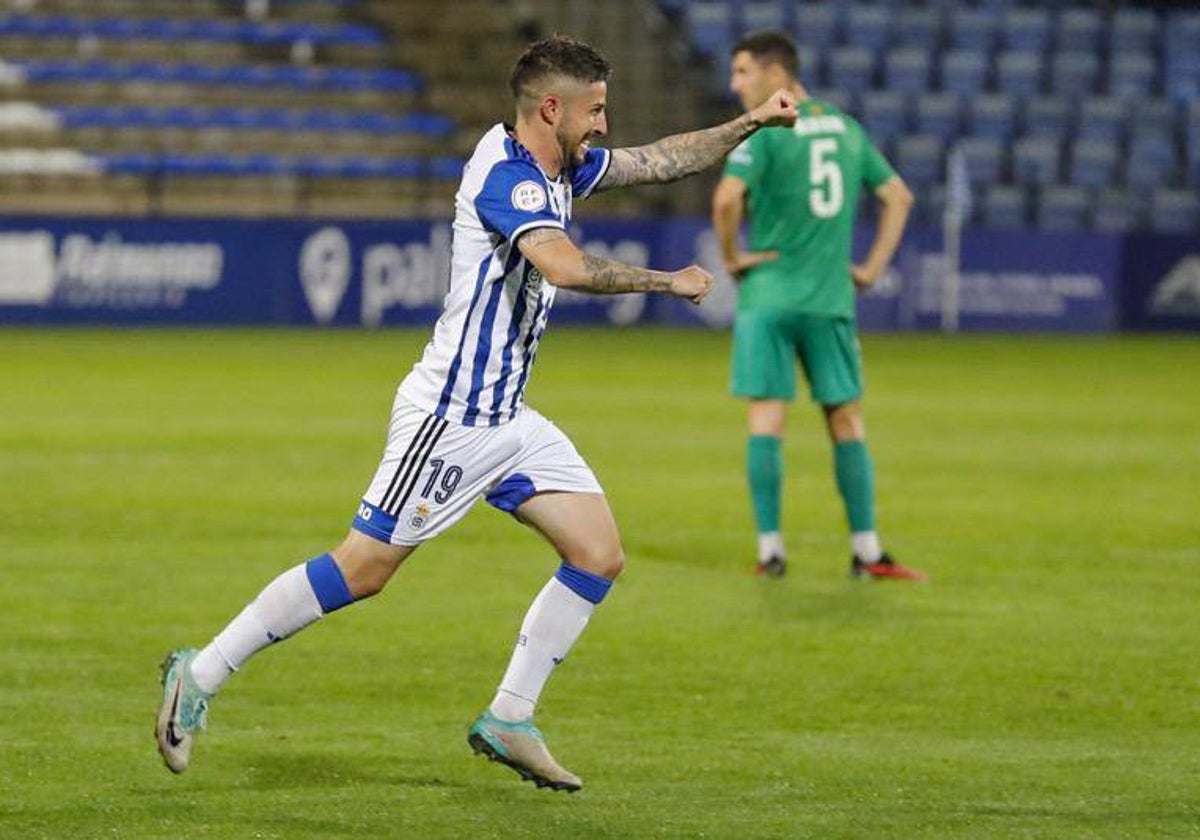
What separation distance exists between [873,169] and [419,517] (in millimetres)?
4449

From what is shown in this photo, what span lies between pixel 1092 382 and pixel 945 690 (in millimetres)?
13938

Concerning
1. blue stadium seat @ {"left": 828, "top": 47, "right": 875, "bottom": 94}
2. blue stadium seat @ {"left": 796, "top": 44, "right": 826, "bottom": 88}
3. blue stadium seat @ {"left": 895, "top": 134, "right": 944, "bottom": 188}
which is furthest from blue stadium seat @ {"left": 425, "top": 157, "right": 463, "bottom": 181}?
blue stadium seat @ {"left": 895, "top": 134, "right": 944, "bottom": 188}

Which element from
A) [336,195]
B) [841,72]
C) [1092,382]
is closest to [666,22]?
[841,72]

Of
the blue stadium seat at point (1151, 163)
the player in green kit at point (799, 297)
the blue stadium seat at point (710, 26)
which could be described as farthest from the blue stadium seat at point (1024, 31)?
the player in green kit at point (799, 297)

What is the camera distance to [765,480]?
388 inches

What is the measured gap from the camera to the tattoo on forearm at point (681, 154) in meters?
6.53

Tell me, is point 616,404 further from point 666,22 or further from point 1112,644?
point 666,22

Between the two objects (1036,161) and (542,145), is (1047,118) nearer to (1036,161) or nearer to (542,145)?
(1036,161)

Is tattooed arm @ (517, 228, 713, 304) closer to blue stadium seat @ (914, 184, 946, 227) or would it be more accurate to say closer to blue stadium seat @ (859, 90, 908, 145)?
blue stadium seat @ (914, 184, 946, 227)

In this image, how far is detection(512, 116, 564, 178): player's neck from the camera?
6.05 m

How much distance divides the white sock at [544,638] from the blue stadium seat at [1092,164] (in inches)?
1070

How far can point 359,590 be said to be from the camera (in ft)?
20.2

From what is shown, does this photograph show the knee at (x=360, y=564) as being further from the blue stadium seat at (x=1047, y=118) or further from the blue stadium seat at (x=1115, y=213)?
the blue stadium seat at (x=1047, y=118)

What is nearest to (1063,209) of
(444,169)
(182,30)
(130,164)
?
(444,169)
